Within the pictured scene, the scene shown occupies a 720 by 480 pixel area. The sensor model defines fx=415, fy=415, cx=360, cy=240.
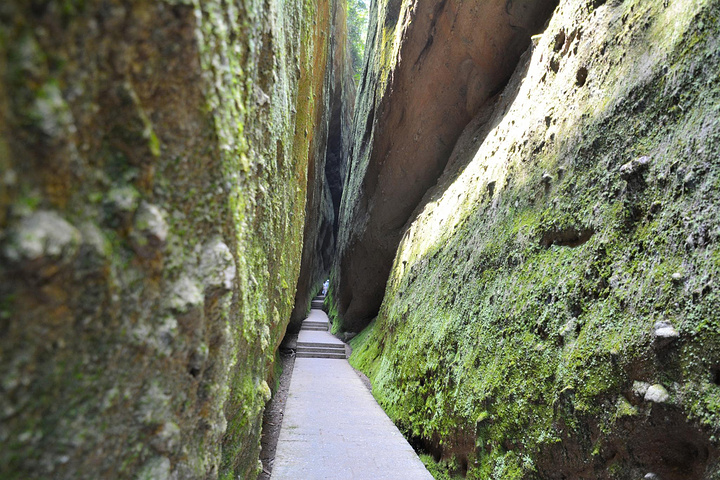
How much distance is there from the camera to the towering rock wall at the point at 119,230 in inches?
35.2

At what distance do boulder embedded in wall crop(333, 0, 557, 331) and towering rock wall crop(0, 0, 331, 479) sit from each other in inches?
250

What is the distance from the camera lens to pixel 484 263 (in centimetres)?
434

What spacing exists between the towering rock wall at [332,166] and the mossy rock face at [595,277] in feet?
26.8

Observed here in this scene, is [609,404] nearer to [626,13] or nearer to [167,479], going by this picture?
[167,479]

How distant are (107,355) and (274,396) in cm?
581

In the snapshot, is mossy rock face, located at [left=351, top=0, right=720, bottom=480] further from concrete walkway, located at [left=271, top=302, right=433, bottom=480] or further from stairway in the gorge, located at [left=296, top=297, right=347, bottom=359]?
stairway in the gorge, located at [left=296, top=297, right=347, bottom=359]

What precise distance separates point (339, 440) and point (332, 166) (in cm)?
2048

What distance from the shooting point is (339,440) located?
474 centimetres

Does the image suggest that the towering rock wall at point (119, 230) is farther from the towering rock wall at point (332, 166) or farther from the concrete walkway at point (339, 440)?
the towering rock wall at point (332, 166)

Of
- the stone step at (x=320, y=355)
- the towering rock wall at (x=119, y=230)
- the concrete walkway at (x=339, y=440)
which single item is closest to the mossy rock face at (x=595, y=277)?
the concrete walkway at (x=339, y=440)

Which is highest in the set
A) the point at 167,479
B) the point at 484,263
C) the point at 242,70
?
the point at 242,70

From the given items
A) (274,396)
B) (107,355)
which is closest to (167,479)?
(107,355)

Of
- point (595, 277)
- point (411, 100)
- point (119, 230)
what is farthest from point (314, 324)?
point (119, 230)

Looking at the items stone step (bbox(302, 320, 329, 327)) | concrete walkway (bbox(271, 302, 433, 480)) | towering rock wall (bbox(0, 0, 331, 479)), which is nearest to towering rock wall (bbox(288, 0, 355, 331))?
stone step (bbox(302, 320, 329, 327))
